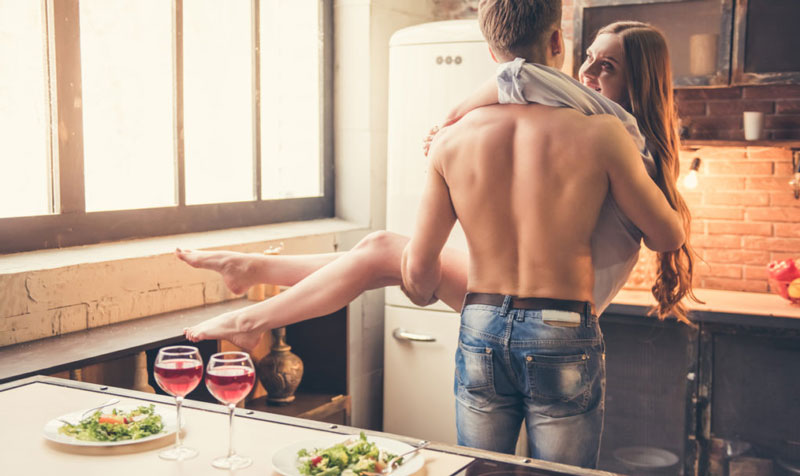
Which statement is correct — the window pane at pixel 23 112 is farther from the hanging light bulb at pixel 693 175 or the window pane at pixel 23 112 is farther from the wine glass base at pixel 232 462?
the hanging light bulb at pixel 693 175

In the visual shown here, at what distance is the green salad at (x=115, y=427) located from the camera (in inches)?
55.2

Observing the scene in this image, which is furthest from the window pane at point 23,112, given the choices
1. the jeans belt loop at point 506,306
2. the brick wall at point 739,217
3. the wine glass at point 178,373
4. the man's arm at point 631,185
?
the brick wall at point 739,217

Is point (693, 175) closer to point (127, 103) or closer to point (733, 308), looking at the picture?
point (733, 308)

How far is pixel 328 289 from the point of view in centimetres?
236

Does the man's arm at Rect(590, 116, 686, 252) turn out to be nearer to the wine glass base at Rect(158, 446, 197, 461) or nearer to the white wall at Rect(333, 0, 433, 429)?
the wine glass base at Rect(158, 446, 197, 461)

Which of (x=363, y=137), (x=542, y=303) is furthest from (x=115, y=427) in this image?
(x=363, y=137)

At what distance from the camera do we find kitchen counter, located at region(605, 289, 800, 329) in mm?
3092

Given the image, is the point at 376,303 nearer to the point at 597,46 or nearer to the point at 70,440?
the point at 597,46

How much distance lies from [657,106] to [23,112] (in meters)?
1.89

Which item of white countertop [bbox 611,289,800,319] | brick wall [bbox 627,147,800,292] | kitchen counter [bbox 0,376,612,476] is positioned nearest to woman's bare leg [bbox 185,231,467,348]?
kitchen counter [bbox 0,376,612,476]

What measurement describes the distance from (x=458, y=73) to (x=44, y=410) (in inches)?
93.5

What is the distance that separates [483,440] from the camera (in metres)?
1.79

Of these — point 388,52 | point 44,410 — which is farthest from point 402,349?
point 44,410

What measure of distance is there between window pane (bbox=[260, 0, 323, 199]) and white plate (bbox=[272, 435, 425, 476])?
2540mm
